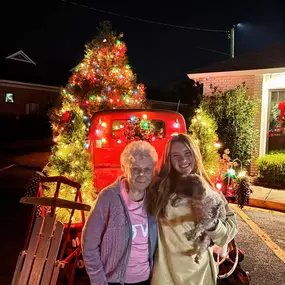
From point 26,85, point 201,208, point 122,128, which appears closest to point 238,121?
A: point 122,128

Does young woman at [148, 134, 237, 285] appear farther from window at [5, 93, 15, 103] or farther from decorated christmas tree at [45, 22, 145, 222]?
window at [5, 93, 15, 103]

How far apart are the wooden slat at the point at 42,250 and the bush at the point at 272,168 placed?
331 inches

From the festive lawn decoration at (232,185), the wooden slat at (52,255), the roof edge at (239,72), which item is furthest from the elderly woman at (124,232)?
the roof edge at (239,72)

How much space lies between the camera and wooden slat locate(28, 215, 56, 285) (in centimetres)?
270

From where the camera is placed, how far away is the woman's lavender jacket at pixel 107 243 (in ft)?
7.03

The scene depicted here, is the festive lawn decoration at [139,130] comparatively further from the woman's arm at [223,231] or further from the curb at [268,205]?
the woman's arm at [223,231]

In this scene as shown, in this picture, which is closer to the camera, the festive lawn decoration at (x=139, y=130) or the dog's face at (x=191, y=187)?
the dog's face at (x=191, y=187)

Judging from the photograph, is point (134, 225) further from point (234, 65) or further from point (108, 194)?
point (234, 65)

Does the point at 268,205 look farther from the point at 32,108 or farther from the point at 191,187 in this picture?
the point at 32,108

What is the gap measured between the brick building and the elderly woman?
30.1ft

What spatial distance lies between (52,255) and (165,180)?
102cm

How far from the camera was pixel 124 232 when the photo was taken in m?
2.16

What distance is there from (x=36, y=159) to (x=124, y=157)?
1355 centimetres

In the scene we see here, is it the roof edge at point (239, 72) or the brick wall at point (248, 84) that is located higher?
the roof edge at point (239, 72)
